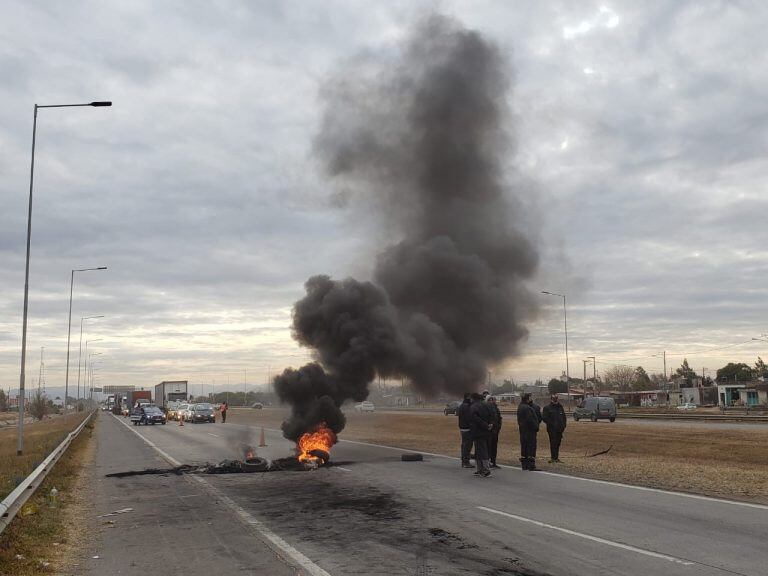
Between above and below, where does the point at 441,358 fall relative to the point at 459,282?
below

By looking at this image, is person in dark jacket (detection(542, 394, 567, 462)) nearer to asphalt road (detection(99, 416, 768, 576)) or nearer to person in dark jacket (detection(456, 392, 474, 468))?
person in dark jacket (detection(456, 392, 474, 468))

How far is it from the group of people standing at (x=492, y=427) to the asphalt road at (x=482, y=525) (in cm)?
63

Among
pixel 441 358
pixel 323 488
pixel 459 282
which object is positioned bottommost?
pixel 323 488

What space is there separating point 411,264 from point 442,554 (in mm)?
18448

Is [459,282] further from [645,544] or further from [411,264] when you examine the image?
[645,544]

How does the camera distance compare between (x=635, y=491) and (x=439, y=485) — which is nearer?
(x=635, y=491)

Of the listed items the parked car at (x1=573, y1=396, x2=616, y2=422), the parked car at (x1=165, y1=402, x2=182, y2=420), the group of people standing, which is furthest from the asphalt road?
the parked car at (x1=165, y1=402, x2=182, y2=420)

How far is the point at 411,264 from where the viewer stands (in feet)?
82.4

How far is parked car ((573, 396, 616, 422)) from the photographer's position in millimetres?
39562

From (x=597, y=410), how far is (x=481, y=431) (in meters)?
28.7

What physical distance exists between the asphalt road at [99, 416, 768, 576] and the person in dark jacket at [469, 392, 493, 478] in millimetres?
311

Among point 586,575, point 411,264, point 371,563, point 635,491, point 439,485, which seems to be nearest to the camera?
point 586,575

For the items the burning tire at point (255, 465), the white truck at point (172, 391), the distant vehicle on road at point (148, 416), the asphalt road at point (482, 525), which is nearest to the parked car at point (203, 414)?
the distant vehicle on road at point (148, 416)

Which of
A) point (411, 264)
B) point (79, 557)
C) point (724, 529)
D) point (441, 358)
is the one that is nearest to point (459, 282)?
point (411, 264)
